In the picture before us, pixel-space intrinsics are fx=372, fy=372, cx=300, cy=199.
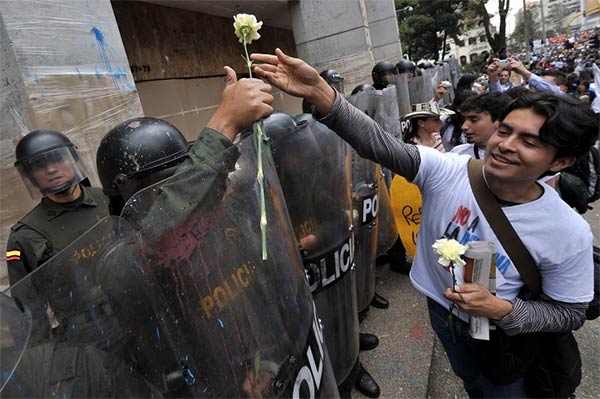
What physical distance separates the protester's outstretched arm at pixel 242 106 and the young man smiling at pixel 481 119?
1994mm

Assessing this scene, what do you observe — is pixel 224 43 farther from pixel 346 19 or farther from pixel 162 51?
pixel 346 19

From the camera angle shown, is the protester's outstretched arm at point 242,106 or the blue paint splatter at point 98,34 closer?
the protester's outstretched arm at point 242,106

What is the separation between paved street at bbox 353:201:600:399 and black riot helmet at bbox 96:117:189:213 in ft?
6.22

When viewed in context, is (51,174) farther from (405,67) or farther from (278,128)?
(405,67)

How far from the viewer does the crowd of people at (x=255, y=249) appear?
30.8 inches

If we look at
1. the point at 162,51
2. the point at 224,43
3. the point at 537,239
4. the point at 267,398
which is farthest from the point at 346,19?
the point at 267,398

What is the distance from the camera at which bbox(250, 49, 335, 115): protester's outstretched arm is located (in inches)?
53.3

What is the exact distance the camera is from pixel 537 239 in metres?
1.31

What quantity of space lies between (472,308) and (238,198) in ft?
3.02

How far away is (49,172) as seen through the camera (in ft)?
7.32

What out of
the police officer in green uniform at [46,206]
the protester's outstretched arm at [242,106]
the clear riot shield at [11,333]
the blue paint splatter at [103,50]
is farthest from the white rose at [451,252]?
the blue paint splatter at [103,50]

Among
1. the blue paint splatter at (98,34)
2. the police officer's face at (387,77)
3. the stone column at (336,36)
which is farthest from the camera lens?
the stone column at (336,36)

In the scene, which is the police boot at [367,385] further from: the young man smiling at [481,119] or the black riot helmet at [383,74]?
the black riot helmet at [383,74]

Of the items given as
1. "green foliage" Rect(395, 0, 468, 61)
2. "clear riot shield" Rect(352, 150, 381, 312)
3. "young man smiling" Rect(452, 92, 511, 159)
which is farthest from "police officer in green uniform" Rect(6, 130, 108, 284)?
"green foliage" Rect(395, 0, 468, 61)
